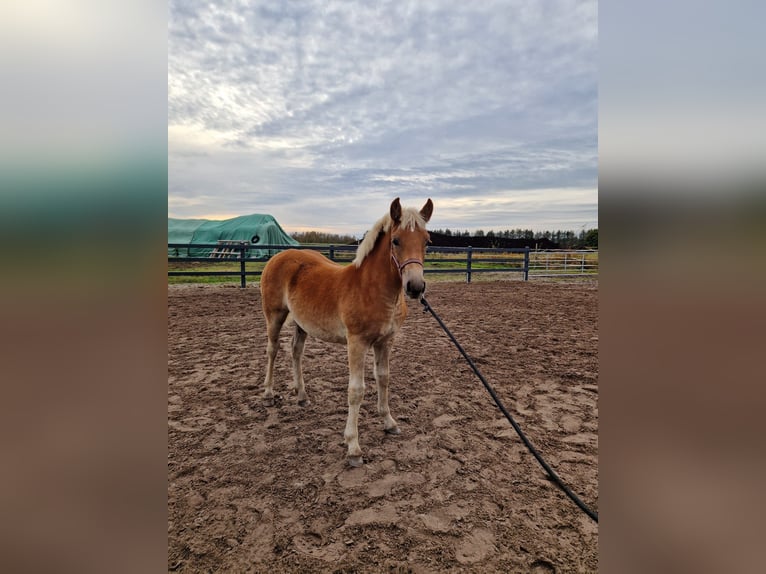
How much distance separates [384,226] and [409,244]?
0.39 metres

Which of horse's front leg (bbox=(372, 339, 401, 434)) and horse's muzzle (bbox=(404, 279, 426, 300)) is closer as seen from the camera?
horse's muzzle (bbox=(404, 279, 426, 300))

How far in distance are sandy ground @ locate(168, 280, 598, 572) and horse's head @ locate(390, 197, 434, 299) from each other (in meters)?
1.34

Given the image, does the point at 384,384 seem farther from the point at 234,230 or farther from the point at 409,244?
the point at 234,230

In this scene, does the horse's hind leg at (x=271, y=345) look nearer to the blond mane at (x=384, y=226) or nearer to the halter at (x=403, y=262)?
the blond mane at (x=384, y=226)

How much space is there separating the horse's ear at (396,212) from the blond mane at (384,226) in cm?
4

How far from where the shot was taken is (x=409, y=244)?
2369 mm

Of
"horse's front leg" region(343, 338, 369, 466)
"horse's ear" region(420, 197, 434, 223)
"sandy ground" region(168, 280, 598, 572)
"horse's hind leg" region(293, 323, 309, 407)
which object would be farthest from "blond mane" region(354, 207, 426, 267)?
"sandy ground" region(168, 280, 598, 572)

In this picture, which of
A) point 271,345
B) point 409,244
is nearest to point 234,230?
point 271,345

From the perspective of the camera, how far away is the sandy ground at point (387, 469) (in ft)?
5.90

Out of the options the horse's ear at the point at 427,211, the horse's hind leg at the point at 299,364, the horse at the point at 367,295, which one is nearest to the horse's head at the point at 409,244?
the horse at the point at 367,295

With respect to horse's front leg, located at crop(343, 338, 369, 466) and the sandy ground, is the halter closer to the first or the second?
horse's front leg, located at crop(343, 338, 369, 466)

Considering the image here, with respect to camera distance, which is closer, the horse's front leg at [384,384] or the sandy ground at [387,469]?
the sandy ground at [387,469]

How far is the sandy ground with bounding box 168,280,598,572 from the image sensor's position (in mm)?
1797
